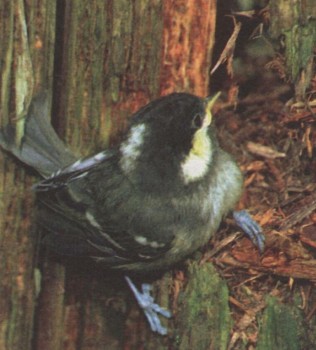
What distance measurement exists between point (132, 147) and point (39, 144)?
0.34m

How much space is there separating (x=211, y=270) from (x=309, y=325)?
39 centimetres

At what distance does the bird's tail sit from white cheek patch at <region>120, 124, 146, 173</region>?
214 millimetres

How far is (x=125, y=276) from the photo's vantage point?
348cm

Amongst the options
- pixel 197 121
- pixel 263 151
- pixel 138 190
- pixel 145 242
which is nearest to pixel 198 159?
pixel 197 121

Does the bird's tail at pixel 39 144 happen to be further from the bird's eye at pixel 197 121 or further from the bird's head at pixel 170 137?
the bird's eye at pixel 197 121

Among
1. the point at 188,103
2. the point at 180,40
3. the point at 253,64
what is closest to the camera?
the point at 188,103

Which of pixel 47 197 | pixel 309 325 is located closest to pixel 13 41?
pixel 47 197

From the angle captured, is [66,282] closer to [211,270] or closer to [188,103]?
[211,270]

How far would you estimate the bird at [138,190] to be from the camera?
3270 mm

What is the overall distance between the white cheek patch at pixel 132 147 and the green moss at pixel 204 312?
0.44 metres

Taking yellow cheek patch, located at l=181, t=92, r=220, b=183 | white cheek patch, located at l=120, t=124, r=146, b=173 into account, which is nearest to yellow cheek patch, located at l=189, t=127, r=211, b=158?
yellow cheek patch, located at l=181, t=92, r=220, b=183

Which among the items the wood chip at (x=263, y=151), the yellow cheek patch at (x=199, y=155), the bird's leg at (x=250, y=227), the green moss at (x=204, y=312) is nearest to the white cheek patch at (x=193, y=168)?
the yellow cheek patch at (x=199, y=155)

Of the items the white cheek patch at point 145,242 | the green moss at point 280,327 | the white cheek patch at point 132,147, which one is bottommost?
the green moss at point 280,327

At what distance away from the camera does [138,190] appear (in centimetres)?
330
